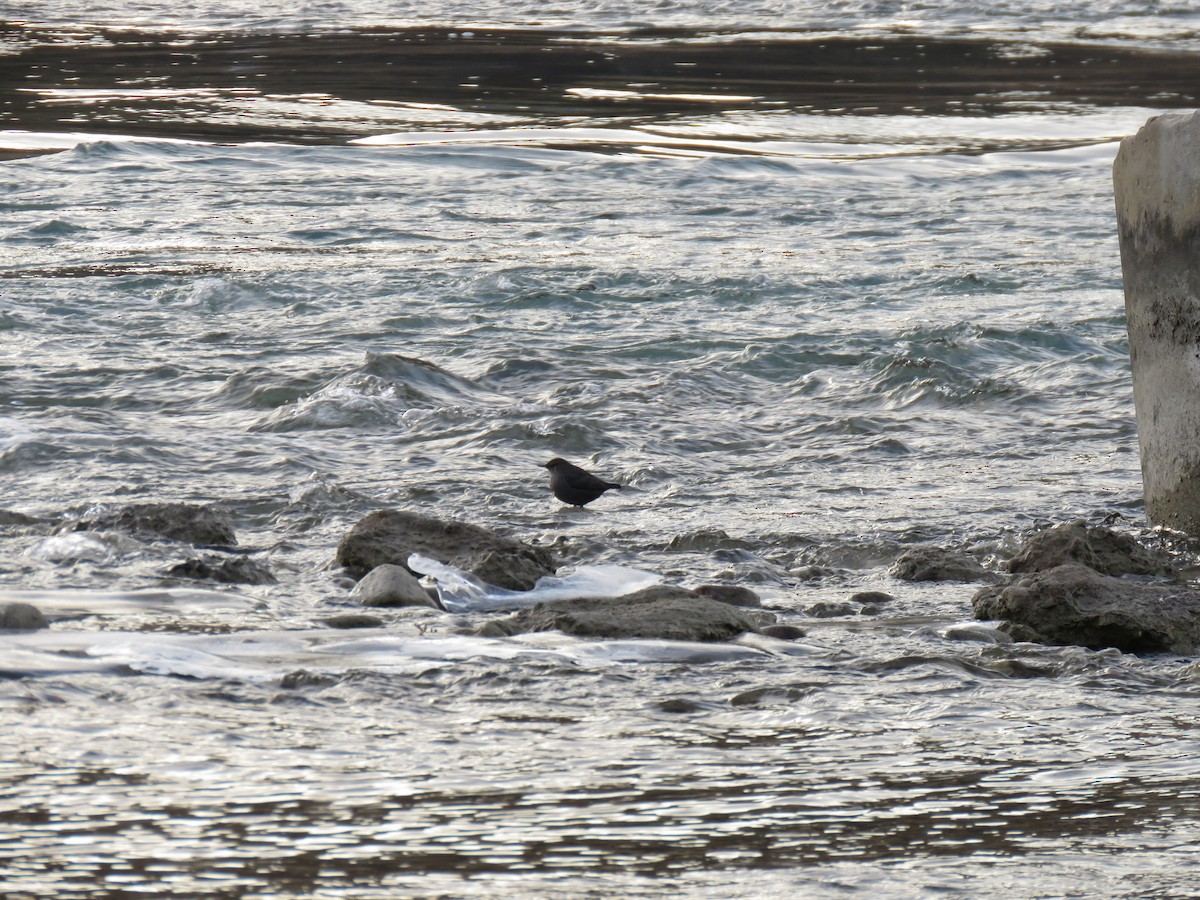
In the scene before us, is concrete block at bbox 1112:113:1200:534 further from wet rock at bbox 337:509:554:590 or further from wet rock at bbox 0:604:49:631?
wet rock at bbox 0:604:49:631

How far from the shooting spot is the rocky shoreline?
→ 5066 millimetres

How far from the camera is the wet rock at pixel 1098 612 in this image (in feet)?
16.6

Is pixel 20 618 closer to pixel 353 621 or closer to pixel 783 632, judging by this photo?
pixel 353 621

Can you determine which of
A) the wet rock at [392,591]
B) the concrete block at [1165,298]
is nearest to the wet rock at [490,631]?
the wet rock at [392,591]

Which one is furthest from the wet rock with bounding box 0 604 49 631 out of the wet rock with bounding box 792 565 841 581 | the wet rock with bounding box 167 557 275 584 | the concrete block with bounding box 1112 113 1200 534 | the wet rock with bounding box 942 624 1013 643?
the concrete block with bounding box 1112 113 1200 534

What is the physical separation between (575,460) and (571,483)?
0.92 meters

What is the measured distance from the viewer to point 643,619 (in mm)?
5070

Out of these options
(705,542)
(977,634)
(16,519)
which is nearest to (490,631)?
(977,634)

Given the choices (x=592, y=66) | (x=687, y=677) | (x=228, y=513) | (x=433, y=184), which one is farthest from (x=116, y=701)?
(x=592, y=66)

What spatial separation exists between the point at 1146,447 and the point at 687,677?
270cm

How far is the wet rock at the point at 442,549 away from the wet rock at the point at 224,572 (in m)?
0.31

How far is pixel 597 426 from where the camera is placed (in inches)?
331

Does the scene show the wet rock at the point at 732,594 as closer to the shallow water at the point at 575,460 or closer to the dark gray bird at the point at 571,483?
the shallow water at the point at 575,460

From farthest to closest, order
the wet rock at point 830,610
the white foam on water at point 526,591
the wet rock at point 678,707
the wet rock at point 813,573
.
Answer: the wet rock at point 813,573, the white foam on water at point 526,591, the wet rock at point 830,610, the wet rock at point 678,707
